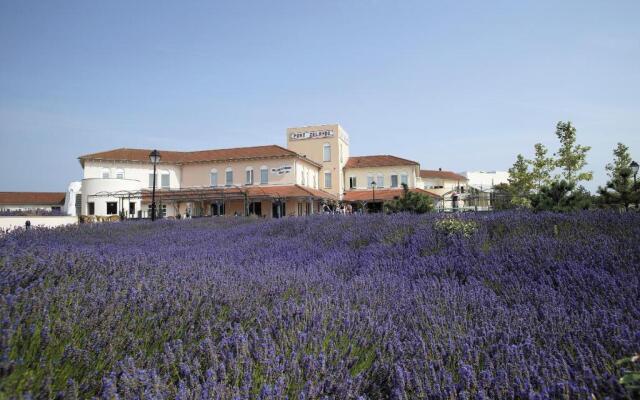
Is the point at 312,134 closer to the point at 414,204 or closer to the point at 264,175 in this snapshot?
the point at 264,175

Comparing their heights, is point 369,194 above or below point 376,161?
below

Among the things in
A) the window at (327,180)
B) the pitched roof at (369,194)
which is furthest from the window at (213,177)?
the pitched roof at (369,194)

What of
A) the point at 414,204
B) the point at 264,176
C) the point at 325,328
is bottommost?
the point at 325,328

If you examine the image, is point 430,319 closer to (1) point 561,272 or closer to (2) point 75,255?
(1) point 561,272

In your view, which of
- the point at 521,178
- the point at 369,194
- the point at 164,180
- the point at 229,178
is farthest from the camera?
the point at 369,194

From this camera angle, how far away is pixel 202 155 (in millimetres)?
41562

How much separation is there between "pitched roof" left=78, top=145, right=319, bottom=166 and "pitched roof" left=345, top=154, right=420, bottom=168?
570 centimetres

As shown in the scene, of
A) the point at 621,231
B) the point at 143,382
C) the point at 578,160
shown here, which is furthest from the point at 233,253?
the point at 578,160

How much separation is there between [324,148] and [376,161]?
19.0 feet

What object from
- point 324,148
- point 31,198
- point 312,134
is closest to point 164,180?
point 312,134

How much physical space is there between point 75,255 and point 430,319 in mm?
3648

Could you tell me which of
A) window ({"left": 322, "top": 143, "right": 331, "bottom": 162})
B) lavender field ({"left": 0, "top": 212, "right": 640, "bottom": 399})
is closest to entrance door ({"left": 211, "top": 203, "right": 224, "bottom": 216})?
window ({"left": 322, "top": 143, "right": 331, "bottom": 162})

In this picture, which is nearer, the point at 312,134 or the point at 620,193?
the point at 620,193

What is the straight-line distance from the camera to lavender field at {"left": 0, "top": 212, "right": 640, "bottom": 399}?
1867 millimetres
